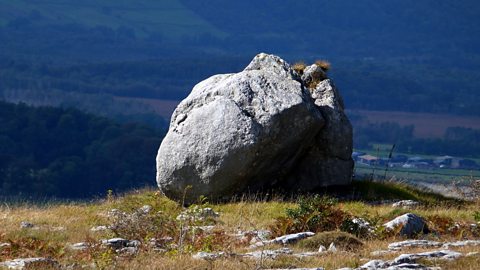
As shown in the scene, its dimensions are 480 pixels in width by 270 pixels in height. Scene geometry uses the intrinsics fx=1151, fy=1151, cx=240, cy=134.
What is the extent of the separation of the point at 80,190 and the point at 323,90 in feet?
307

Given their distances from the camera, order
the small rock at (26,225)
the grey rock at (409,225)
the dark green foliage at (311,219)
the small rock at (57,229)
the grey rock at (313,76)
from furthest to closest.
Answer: the grey rock at (313,76) → the small rock at (26,225) → the small rock at (57,229) → the dark green foliage at (311,219) → the grey rock at (409,225)

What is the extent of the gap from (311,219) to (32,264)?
6.28 m

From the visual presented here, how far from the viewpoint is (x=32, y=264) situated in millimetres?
15008

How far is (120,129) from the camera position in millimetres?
157125

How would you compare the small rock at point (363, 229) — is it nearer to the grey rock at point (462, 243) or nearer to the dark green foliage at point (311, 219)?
the dark green foliage at point (311, 219)

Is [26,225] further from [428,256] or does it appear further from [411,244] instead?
[428,256]

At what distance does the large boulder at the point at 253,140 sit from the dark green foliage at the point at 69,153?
71.7 metres

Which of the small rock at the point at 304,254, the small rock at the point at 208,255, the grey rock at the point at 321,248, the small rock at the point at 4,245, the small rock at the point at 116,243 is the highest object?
the grey rock at the point at 321,248

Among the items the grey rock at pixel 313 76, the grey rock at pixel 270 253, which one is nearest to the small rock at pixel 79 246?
the grey rock at pixel 270 253

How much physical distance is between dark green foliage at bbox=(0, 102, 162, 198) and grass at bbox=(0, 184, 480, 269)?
72.5m

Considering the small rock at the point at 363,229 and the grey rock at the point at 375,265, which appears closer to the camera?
the grey rock at the point at 375,265

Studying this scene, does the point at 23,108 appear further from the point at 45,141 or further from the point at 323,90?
the point at 323,90

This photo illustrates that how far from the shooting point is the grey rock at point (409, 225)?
1933 cm

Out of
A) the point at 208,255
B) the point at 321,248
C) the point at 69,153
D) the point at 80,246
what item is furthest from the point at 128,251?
the point at 69,153
